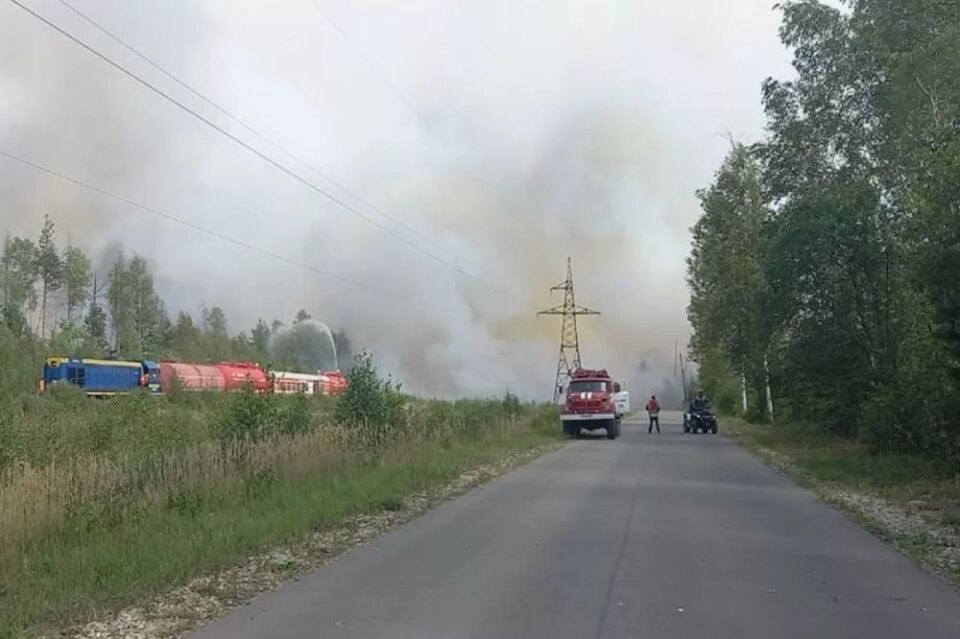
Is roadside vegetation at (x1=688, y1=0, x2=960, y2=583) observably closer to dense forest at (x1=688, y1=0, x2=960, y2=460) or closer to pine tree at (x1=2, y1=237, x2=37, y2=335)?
dense forest at (x1=688, y1=0, x2=960, y2=460)

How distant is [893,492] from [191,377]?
45.0 m

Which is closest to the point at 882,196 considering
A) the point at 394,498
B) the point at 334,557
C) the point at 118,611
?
the point at 394,498

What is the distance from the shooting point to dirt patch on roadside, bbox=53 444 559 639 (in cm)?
762

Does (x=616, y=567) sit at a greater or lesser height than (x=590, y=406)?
lesser

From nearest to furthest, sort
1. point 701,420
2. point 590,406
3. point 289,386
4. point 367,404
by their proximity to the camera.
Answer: point 367,404 → point 289,386 → point 590,406 → point 701,420

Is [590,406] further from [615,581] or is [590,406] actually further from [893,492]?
[615,581]

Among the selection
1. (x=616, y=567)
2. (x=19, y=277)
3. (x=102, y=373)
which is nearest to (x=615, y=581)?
(x=616, y=567)

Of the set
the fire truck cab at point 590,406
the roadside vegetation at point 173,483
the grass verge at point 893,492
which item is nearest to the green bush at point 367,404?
the roadside vegetation at point 173,483

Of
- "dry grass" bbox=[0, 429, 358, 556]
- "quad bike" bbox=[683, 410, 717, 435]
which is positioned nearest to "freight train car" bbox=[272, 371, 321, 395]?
"dry grass" bbox=[0, 429, 358, 556]

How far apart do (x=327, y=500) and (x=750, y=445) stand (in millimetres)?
23194

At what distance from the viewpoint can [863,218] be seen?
27828 mm

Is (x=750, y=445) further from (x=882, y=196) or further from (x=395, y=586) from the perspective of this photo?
(x=395, y=586)

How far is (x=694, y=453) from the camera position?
2984 centimetres

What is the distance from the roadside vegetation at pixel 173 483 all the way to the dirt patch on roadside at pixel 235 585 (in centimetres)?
27
